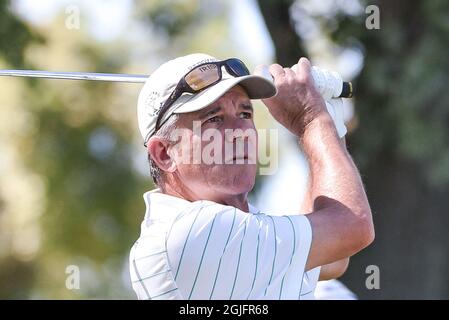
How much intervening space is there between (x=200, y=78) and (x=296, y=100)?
25cm

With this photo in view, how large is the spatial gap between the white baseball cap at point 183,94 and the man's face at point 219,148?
0.09 ft

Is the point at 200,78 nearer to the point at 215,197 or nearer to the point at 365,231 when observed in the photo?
the point at 215,197

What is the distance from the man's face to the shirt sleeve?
10 cm

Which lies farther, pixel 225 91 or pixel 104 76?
pixel 104 76

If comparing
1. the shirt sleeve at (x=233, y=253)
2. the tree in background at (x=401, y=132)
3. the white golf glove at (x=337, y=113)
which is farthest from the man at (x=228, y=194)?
the tree in background at (x=401, y=132)

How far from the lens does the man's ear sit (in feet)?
10.1

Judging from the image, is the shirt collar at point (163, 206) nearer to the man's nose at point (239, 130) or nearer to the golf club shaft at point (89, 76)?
the man's nose at point (239, 130)

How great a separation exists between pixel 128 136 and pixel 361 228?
9.34 meters

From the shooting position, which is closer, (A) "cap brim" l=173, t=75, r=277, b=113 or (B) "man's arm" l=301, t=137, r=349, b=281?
(A) "cap brim" l=173, t=75, r=277, b=113

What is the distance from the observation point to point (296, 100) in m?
3.11

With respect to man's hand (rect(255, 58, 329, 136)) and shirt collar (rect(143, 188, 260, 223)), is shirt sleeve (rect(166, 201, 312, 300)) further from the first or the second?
man's hand (rect(255, 58, 329, 136))

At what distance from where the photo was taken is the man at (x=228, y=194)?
9.45 ft

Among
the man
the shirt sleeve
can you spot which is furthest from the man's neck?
the shirt sleeve

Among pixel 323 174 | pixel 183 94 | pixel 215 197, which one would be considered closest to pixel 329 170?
pixel 323 174
